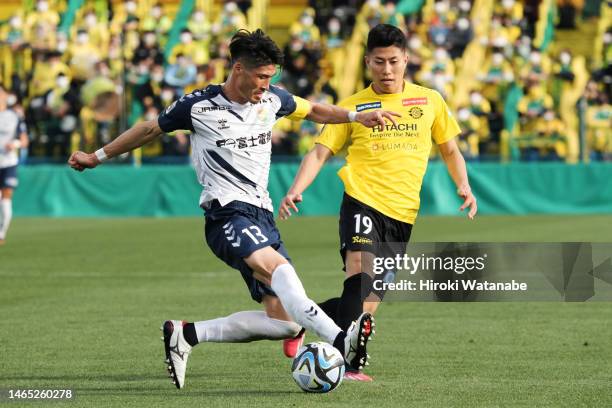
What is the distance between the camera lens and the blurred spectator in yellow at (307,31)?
101ft

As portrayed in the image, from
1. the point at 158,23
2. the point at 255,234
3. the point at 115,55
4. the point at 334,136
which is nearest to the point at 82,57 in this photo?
the point at 115,55

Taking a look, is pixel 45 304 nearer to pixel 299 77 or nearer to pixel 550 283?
pixel 550 283

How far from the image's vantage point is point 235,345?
32.2 feet

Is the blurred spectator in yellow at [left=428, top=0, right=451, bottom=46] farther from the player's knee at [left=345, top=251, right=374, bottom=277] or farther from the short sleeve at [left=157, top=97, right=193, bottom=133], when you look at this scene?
the short sleeve at [left=157, top=97, right=193, bottom=133]

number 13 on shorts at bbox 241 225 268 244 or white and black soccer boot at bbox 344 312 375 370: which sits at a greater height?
number 13 on shorts at bbox 241 225 268 244

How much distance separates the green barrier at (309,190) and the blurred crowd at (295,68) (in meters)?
0.54

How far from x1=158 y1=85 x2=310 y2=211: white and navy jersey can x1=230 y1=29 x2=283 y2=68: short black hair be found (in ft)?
1.05

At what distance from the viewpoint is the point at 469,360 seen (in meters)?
8.86

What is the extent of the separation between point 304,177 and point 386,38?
38.9 inches

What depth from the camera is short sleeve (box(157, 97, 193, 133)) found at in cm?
783

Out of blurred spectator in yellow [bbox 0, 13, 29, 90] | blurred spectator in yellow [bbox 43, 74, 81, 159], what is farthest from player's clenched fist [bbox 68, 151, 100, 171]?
blurred spectator in yellow [bbox 0, 13, 29, 90]

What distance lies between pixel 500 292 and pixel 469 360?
A: 3.69m

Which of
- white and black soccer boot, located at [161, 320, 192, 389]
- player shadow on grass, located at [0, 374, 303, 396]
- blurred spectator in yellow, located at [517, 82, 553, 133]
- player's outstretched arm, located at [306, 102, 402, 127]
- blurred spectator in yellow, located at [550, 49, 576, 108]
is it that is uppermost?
player's outstretched arm, located at [306, 102, 402, 127]

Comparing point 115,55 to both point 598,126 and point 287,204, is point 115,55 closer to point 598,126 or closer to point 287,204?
point 598,126
